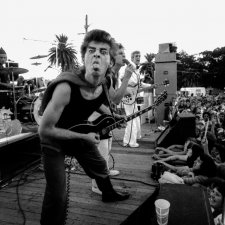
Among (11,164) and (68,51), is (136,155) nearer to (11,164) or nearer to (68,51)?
(11,164)

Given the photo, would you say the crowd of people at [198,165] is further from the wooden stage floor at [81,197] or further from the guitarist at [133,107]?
the guitarist at [133,107]

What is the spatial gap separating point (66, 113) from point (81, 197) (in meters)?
1.60

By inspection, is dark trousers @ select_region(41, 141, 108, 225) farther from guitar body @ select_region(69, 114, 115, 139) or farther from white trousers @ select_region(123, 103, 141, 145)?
white trousers @ select_region(123, 103, 141, 145)

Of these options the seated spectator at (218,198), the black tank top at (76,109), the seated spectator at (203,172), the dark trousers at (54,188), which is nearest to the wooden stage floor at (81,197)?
the dark trousers at (54,188)

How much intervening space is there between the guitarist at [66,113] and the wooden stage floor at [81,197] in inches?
28.4

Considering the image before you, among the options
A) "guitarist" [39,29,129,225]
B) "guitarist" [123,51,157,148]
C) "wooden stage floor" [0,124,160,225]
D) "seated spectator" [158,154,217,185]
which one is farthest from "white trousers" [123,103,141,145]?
"guitarist" [39,29,129,225]

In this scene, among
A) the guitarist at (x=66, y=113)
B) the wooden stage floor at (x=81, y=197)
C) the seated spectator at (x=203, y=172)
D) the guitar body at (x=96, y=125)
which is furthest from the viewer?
the seated spectator at (x=203, y=172)

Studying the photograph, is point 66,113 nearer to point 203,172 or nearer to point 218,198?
point 218,198

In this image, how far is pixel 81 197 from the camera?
10.2ft

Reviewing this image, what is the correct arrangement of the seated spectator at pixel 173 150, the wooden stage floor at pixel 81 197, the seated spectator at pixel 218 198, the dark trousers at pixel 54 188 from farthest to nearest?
the seated spectator at pixel 173 150, the seated spectator at pixel 218 198, the wooden stage floor at pixel 81 197, the dark trousers at pixel 54 188

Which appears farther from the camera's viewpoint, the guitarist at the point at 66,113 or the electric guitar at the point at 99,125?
the electric guitar at the point at 99,125

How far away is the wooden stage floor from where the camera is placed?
8.56 ft

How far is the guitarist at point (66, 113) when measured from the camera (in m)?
1.83

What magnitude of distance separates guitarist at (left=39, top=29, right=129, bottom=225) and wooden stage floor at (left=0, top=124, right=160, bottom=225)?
0.72 m
